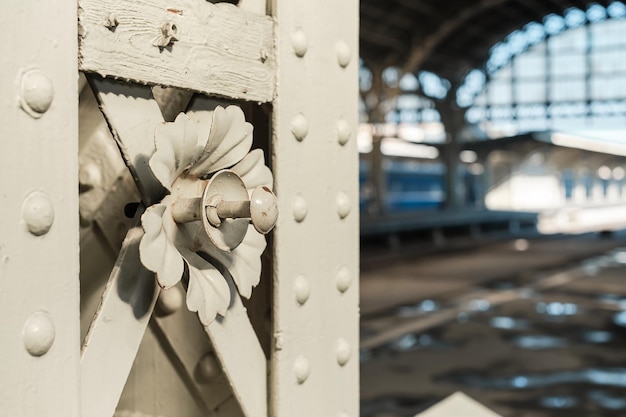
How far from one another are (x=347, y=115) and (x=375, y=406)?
422 centimetres

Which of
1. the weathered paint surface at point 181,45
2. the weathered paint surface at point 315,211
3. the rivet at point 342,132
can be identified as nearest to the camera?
the weathered paint surface at point 181,45

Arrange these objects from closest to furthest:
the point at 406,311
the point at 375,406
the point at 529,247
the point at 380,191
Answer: the point at 375,406 → the point at 406,311 → the point at 529,247 → the point at 380,191

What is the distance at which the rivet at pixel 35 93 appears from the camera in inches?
34.5

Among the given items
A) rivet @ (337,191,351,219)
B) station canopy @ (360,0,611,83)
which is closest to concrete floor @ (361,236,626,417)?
rivet @ (337,191,351,219)

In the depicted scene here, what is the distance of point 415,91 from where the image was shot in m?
27.0

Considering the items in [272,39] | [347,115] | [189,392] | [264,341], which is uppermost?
[272,39]

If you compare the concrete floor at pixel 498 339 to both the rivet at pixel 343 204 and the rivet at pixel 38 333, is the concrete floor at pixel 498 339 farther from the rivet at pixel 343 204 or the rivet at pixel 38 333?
the rivet at pixel 38 333

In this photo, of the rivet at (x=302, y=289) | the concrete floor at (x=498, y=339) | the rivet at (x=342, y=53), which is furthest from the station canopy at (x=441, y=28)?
the rivet at (x=302, y=289)

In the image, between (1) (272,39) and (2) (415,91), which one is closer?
(1) (272,39)

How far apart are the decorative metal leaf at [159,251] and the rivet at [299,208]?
1.07 ft

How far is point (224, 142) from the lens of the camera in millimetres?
1086

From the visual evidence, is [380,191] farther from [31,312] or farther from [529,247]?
[31,312]

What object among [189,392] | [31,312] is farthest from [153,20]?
[189,392]

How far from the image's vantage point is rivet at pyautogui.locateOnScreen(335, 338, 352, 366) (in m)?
1.43
